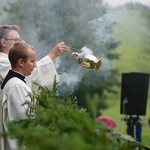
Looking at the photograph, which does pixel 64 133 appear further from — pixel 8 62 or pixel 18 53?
pixel 8 62

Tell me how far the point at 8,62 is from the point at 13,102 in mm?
1318

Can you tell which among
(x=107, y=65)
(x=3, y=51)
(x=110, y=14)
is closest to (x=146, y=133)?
(x=107, y=65)

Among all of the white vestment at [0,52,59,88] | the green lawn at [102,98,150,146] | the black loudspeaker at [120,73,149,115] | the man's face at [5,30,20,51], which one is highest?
the man's face at [5,30,20,51]

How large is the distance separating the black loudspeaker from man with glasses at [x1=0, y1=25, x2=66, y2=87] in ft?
16.7

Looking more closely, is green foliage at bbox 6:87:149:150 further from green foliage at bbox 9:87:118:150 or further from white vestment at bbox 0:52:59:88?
white vestment at bbox 0:52:59:88

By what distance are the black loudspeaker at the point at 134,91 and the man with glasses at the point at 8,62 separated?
201 inches

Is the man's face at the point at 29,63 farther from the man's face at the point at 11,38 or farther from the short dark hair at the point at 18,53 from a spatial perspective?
the man's face at the point at 11,38

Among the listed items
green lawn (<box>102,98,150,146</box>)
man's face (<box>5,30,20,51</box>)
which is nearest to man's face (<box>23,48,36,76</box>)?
man's face (<box>5,30,20,51</box>)

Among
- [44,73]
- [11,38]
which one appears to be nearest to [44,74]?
[44,73]

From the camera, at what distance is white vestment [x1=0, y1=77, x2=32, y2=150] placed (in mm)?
4934

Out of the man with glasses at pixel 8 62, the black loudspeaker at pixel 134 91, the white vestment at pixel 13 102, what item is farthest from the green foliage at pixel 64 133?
the black loudspeaker at pixel 134 91

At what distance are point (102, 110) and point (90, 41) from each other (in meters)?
→ 3.74

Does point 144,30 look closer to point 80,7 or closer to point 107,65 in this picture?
point 107,65

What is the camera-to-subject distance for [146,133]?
39.8ft
